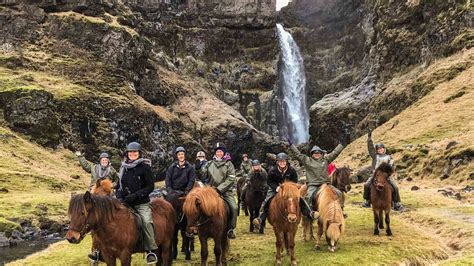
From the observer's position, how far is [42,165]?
219 feet

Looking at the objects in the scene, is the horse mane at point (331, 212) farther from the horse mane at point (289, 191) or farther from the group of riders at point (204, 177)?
the horse mane at point (289, 191)

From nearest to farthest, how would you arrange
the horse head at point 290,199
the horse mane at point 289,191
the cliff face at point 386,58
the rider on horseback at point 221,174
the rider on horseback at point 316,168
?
1. the horse head at point 290,199
2. the horse mane at point 289,191
3. the rider on horseback at point 221,174
4. the rider on horseback at point 316,168
5. the cliff face at point 386,58

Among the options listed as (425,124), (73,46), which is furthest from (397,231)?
(73,46)

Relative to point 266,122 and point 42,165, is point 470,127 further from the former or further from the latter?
point 266,122

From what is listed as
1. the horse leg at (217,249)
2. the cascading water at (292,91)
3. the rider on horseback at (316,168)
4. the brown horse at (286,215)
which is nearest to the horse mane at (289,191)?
the brown horse at (286,215)

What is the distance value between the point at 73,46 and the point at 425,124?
262 ft

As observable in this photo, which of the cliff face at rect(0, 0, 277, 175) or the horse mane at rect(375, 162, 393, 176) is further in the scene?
the cliff face at rect(0, 0, 277, 175)

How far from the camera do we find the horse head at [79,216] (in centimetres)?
1144

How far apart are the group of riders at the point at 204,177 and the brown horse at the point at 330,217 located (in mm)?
624

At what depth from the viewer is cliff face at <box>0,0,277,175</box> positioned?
8194 cm

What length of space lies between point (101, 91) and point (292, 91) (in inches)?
3340

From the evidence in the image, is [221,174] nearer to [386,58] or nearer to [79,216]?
[79,216]

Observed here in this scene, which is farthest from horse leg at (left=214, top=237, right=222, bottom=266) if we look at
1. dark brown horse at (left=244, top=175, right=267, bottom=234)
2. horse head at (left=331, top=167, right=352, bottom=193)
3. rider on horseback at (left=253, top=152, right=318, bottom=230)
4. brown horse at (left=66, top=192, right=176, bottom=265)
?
horse head at (left=331, top=167, right=352, bottom=193)

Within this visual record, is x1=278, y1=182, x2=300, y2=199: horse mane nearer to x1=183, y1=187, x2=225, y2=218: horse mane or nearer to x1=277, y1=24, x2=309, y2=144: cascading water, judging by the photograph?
x1=183, y1=187, x2=225, y2=218: horse mane
